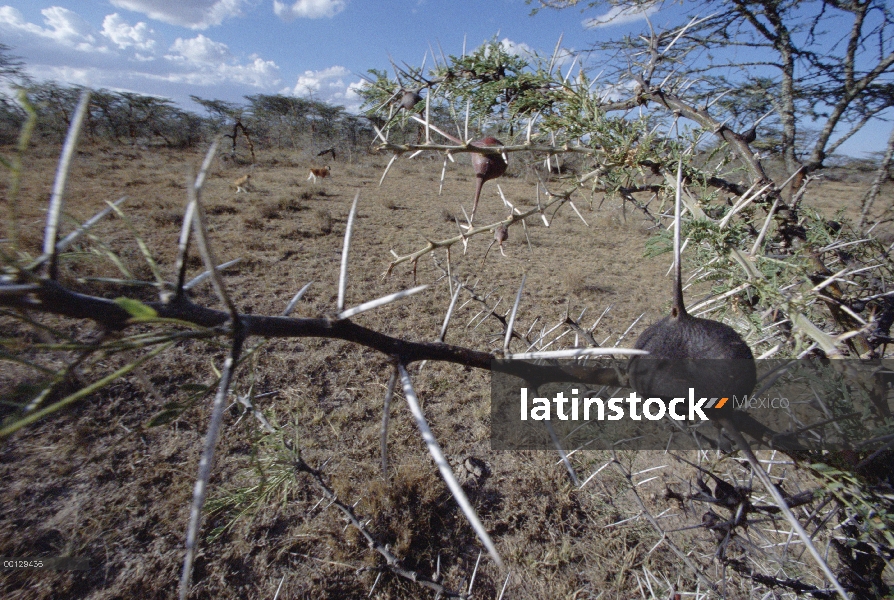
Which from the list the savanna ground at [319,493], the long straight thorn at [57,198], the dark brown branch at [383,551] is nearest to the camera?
the long straight thorn at [57,198]

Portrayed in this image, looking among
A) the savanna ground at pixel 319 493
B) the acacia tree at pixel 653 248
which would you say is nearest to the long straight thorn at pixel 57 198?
the acacia tree at pixel 653 248

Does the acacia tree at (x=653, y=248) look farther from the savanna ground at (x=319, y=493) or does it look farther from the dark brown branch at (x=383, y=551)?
the savanna ground at (x=319, y=493)

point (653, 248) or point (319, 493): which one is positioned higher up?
point (653, 248)

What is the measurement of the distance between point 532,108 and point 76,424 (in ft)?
9.82

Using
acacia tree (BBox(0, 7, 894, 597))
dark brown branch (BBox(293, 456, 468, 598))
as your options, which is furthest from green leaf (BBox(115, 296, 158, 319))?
dark brown branch (BBox(293, 456, 468, 598))

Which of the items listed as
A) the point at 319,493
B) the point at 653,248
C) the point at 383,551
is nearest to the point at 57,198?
the point at 653,248

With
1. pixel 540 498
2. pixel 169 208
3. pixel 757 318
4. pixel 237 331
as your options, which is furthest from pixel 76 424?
pixel 169 208

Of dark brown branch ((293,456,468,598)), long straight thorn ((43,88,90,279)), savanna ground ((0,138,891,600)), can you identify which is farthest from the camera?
savanna ground ((0,138,891,600))

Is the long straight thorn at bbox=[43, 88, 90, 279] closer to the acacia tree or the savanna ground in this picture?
→ the acacia tree

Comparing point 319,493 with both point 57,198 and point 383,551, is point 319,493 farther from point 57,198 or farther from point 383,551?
point 57,198

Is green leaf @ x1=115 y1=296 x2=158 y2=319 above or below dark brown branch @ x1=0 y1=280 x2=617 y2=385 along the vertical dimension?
above

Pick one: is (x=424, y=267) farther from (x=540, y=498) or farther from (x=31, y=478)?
(x=31, y=478)

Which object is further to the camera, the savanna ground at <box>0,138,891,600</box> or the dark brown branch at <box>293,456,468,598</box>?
the savanna ground at <box>0,138,891,600</box>

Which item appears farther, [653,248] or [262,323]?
[653,248]
